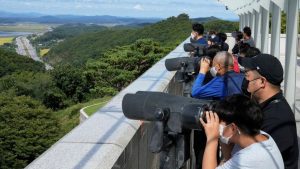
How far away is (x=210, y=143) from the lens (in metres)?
2.29

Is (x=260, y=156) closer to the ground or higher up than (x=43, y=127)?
higher up

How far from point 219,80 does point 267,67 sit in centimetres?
79

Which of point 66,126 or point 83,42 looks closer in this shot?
point 66,126

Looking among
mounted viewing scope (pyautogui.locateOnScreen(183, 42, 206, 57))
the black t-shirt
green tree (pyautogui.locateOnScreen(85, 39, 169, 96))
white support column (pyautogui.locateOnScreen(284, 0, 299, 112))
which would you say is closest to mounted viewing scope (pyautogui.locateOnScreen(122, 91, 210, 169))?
the black t-shirt

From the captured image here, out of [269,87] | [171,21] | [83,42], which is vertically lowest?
[83,42]

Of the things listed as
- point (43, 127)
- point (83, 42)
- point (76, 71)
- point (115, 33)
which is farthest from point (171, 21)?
point (83, 42)

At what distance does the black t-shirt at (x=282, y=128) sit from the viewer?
2744mm

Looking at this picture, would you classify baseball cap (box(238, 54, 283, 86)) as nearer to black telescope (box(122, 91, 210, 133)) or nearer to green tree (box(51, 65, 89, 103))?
black telescope (box(122, 91, 210, 133))

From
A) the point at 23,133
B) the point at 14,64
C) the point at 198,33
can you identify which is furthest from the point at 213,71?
the point at 14,64

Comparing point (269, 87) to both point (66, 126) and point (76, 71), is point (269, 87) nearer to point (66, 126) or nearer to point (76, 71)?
point (66, 126)

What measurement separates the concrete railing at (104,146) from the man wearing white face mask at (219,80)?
468 mm

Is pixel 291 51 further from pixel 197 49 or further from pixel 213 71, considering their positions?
pixel 213 71

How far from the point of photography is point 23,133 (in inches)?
1699

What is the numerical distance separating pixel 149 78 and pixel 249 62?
228 cm
